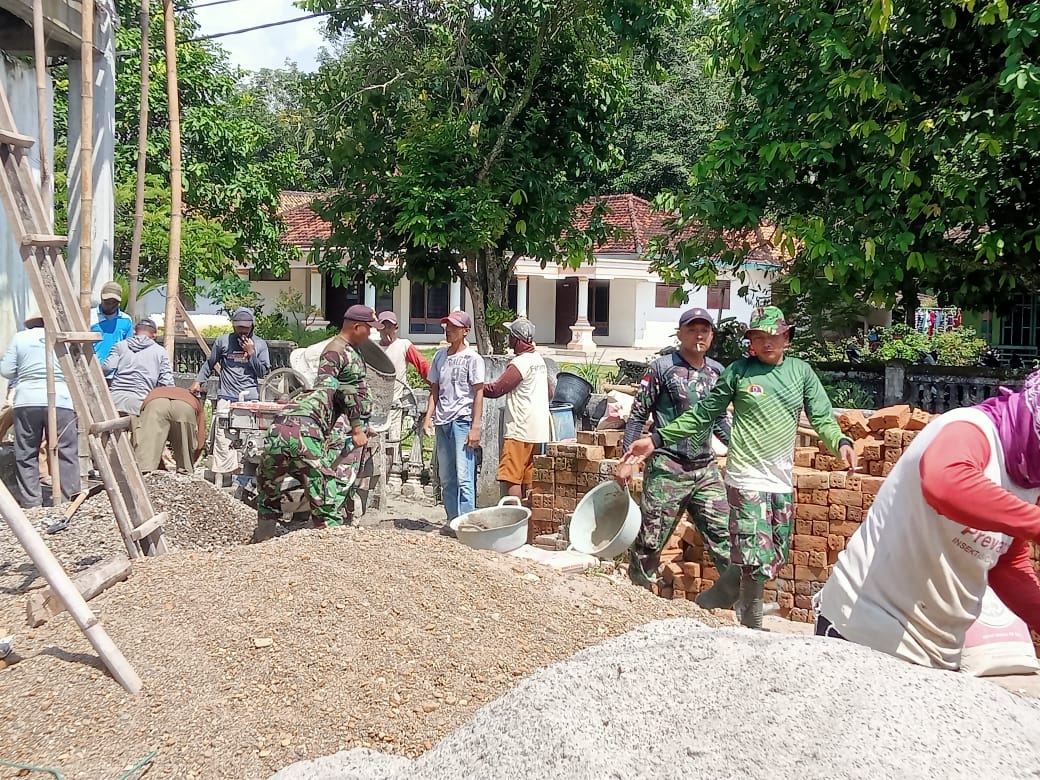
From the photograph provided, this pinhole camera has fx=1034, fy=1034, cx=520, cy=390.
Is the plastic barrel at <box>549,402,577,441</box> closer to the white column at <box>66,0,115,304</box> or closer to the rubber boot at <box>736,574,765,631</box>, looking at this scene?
the rubber boot at <box>736,574,765,631</box>

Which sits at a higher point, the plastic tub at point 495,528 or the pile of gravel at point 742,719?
the pile of gravel at point 742,719

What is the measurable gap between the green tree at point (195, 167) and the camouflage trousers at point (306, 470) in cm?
1100

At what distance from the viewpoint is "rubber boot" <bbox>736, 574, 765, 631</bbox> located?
5316 millimetres

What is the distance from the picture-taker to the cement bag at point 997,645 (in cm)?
305

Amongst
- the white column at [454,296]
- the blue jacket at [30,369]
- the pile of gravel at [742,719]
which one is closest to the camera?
the pile of gravel at [742,719]

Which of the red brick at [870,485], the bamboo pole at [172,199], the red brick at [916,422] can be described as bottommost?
the red brick at [870,485]

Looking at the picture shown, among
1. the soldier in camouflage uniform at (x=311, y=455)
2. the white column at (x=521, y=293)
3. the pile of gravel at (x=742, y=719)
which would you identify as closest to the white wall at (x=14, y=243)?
the soldier in camouflage uniform at (x=311, y=455)

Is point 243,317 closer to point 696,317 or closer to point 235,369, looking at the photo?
point 235,369

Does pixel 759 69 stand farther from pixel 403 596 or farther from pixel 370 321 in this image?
pixel 403 596

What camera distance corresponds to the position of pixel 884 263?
977cm

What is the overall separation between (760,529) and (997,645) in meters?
2.07

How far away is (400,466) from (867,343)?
1104 centimetres

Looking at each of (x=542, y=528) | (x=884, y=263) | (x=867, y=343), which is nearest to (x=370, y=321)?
(x=542, y=528)

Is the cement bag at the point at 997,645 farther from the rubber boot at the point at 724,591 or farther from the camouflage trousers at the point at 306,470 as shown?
the camouflage trousers at the point at 306,470
